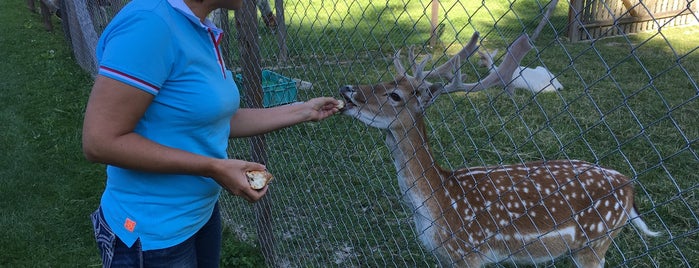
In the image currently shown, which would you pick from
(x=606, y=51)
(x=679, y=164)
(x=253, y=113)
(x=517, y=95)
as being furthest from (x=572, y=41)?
(x=253, y=113)

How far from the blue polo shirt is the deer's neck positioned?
1.38 metres

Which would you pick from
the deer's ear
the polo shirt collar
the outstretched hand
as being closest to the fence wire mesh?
the deer's ear

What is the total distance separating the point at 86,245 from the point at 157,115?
2.75 m

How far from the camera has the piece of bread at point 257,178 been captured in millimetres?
1616

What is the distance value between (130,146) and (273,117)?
2.62ft

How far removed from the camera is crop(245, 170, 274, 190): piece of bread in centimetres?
162

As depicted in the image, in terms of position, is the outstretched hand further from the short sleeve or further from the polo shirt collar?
the short sleeve

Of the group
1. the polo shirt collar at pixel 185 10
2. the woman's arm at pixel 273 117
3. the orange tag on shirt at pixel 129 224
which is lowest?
the orange tag on shirt at pixel 129 224

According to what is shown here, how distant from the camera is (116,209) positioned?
5.94 ft

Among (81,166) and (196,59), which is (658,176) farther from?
(81,166)

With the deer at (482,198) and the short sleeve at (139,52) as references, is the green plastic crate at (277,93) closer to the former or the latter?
the deer at (482,198)

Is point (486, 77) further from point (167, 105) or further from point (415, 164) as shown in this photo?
point (167, 105)

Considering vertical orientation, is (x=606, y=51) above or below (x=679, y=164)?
below

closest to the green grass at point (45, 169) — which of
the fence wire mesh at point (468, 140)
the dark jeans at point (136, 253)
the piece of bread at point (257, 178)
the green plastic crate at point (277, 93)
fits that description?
the fence wire mesh at point (468, 140)
